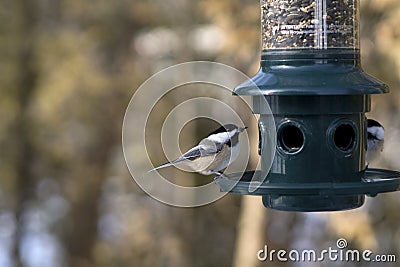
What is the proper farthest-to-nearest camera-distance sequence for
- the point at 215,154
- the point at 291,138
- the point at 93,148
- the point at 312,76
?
the point at 93,148 → the point at 291,138 → the point at 215,154 → the point at 312,76

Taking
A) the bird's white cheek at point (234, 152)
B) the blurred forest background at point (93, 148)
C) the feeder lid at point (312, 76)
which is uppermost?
the feeder lid at point (312, 76)

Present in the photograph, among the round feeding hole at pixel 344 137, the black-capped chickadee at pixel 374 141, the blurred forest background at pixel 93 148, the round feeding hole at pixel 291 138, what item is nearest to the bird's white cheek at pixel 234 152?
the round feeding hole at pixel 291 138

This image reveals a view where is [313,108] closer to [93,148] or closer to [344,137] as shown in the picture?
[344,137]

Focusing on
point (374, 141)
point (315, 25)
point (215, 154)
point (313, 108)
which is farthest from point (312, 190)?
point (374, 141)

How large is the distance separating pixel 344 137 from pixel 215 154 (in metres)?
0.58

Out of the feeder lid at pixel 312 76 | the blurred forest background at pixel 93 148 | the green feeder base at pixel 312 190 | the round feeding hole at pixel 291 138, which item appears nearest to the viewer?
the green feeder base at pixel 312 190

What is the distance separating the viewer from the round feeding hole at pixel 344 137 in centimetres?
327

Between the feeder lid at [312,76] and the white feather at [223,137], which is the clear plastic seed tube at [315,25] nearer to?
the feeder lid at [312,76]

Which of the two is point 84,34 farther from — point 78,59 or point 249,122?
point 249,122

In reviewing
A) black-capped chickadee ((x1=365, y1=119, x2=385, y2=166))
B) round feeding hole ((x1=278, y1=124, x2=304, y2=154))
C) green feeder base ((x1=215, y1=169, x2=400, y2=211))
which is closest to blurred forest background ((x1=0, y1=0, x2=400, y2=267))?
black-capped chickadee ((x1=365, y1=119, x2=385, y2=166))

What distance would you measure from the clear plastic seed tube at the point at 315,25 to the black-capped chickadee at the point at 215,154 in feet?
1.46

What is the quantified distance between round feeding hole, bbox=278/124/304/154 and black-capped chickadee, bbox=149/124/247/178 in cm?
18

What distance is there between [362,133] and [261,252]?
360 centimetres

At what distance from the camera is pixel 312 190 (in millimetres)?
2939
